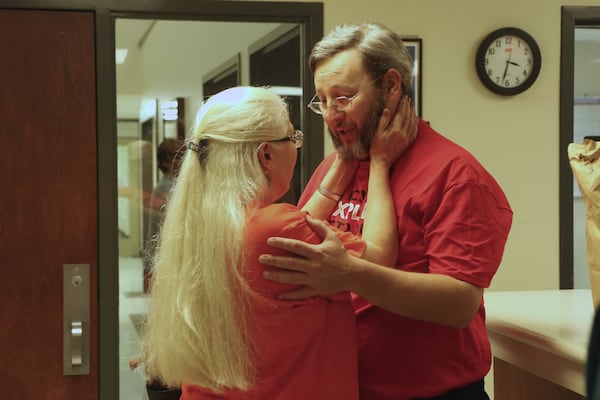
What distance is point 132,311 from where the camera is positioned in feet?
10.8

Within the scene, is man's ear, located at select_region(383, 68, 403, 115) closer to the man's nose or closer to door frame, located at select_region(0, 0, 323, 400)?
the man's nose

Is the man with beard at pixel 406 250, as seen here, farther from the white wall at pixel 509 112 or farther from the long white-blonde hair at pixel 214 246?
the white wall at pixel 509 112

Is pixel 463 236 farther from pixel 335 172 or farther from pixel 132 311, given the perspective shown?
pixel 132 311

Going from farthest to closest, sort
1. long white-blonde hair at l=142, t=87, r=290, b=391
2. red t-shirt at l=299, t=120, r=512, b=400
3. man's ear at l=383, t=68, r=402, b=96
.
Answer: man's ear at l=383, t=68, r=402, b=96, red t-shirt at l=299, t=120, r=512, b=400, long white-blonde hair at l=142, t=87, r=290, b=391

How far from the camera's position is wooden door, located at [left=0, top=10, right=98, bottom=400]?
3.13 m

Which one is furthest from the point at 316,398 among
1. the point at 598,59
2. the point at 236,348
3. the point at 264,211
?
the point at 598,59

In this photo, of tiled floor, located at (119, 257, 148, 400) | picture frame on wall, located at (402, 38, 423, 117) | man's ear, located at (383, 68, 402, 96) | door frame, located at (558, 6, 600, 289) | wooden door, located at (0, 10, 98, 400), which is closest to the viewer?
man's ear, located at (383, 68, 402, 96)

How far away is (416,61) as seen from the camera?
340cm

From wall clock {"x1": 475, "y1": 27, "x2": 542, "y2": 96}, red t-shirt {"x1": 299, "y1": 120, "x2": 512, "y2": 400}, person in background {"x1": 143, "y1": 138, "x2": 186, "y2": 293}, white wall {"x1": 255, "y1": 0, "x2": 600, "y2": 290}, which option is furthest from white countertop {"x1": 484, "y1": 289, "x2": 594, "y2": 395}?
person in background {"x1": 143, "y1": 138, "x2": 186, "y2": 293}

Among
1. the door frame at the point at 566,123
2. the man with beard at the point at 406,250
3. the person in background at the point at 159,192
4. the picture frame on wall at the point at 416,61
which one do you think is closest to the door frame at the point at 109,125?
the person in background at the point at 159,192

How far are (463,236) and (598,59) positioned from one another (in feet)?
10.7

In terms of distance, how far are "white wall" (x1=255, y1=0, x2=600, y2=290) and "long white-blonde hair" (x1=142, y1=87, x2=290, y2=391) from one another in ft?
6.83

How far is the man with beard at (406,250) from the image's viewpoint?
146 cm

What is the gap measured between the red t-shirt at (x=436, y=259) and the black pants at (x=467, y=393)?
16 millimetres
